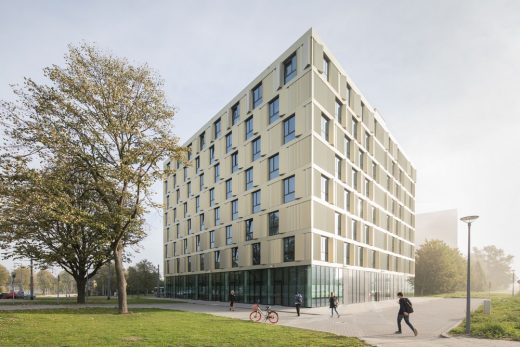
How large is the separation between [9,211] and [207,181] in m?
29.1

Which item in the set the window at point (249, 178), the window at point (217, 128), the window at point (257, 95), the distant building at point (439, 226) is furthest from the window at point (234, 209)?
the distant building at point (439, 226)

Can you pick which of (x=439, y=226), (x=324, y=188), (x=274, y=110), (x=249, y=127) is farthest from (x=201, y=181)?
(x=439, y=226)

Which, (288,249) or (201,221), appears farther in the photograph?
(201,221)

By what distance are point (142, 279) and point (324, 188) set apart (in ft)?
183

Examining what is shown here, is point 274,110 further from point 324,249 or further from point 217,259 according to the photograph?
point 217,259

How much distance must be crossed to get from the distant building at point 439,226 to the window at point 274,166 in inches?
5593

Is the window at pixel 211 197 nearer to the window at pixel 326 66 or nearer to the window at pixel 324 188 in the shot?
the window at pixel 324 188

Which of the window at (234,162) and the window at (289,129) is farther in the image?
the window at (234,162)

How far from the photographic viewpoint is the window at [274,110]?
39094mm

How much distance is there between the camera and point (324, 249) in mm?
36281

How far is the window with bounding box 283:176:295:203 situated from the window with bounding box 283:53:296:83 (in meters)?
9.42

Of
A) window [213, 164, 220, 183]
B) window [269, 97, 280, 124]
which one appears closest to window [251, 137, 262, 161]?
window [269, 97, 280, 124]

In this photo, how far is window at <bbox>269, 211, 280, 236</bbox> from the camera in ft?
125

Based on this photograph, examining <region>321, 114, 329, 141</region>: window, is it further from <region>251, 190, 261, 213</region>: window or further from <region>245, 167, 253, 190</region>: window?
<region>245, 167, 253, 190</region>: window
